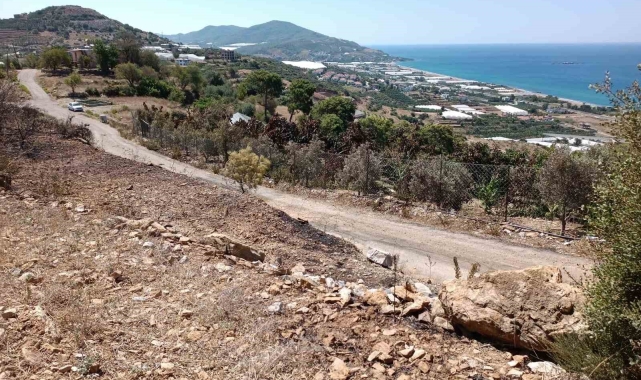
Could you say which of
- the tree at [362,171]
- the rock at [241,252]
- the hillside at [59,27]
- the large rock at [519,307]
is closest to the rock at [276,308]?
the large rock at [519,307]

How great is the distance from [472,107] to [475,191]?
10731 centimetres

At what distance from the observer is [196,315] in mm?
5547

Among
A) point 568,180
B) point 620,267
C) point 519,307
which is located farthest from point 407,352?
point 568,180

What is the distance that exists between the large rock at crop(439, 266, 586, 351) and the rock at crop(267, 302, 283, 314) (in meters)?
2.13

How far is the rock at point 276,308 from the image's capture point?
5.71 meters

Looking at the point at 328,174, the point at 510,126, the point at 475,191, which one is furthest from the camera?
the point at 510,126

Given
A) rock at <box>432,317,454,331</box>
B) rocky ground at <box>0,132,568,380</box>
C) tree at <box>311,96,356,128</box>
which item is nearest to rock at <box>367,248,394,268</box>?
rocky ground at <box>0,132,568,380</box>

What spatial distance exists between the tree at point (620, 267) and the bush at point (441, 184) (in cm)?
1106

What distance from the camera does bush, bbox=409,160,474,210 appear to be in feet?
50.5

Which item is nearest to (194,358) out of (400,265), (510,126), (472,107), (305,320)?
(305,320)

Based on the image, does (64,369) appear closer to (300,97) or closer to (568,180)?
(568,180)

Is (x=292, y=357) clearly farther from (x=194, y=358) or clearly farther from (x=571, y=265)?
(x=571, y=265)

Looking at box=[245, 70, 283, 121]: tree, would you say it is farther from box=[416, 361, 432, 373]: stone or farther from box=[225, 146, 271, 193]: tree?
box=[416, 361, 432, 373]: stone

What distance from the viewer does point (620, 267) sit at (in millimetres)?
3822
